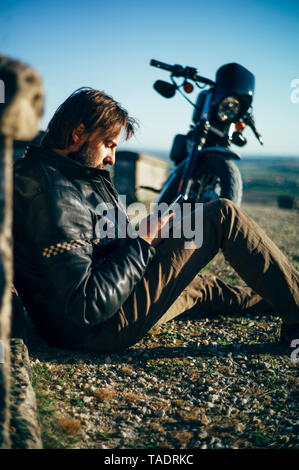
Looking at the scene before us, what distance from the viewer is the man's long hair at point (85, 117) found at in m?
2.30

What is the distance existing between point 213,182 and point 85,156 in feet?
7.15

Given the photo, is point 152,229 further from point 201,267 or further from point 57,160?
point 57,160

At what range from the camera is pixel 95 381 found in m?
2.15

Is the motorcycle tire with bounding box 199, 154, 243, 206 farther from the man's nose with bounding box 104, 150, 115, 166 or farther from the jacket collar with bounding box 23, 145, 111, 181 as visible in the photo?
the jacket collar with bounding box 23, 145, 111, 181

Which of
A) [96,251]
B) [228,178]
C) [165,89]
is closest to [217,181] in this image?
[228,178]

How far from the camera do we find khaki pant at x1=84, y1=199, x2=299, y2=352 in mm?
2213

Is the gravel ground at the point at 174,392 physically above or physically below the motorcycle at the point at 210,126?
below

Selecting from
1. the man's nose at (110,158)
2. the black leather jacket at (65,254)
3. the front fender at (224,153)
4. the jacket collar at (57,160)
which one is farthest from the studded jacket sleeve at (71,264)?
the front fender at (224,153)

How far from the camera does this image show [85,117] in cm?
230

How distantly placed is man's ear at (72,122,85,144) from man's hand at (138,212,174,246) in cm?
63

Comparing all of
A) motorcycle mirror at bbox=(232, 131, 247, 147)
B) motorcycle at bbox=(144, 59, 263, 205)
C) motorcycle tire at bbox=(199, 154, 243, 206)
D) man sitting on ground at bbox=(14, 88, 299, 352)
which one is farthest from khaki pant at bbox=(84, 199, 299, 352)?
motorcycle mirror at bbox=(232, 131, 247, 147)

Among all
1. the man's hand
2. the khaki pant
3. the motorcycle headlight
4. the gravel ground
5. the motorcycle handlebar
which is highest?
the motorcycle handlebar

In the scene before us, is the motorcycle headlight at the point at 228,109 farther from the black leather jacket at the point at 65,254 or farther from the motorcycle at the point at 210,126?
the black leather jacket at the point at 65,254

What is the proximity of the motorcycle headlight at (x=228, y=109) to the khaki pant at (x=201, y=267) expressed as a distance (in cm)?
198
